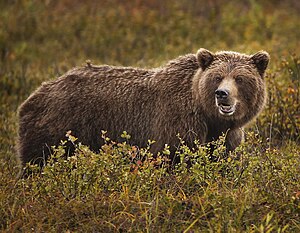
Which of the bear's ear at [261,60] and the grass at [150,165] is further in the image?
the bear's ear at [261,60]

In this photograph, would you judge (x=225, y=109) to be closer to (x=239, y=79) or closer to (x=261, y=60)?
(x=239, y=79)

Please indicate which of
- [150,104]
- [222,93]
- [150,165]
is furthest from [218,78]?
[150,165]

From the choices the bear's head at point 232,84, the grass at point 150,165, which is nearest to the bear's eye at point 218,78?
the bear's head at point 232,84

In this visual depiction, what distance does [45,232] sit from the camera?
4941mm

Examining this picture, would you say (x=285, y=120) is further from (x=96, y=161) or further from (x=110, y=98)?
(x=96, y=161)

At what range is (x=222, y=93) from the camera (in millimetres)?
6164

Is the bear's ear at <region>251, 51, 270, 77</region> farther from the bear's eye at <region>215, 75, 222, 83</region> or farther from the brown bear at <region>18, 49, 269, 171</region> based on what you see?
the bear's eye at <region>215, 75, 222, 83</region>

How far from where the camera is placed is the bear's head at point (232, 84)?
629 centimetres

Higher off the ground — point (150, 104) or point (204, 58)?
point (204, 58)

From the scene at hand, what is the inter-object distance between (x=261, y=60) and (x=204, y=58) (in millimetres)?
536

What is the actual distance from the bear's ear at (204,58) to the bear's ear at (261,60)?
398 mm

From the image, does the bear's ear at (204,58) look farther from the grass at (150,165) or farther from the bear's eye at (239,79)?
the grass at (150,165)

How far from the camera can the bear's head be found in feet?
20.6

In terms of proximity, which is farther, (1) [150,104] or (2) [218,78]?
(1) [150,104]
